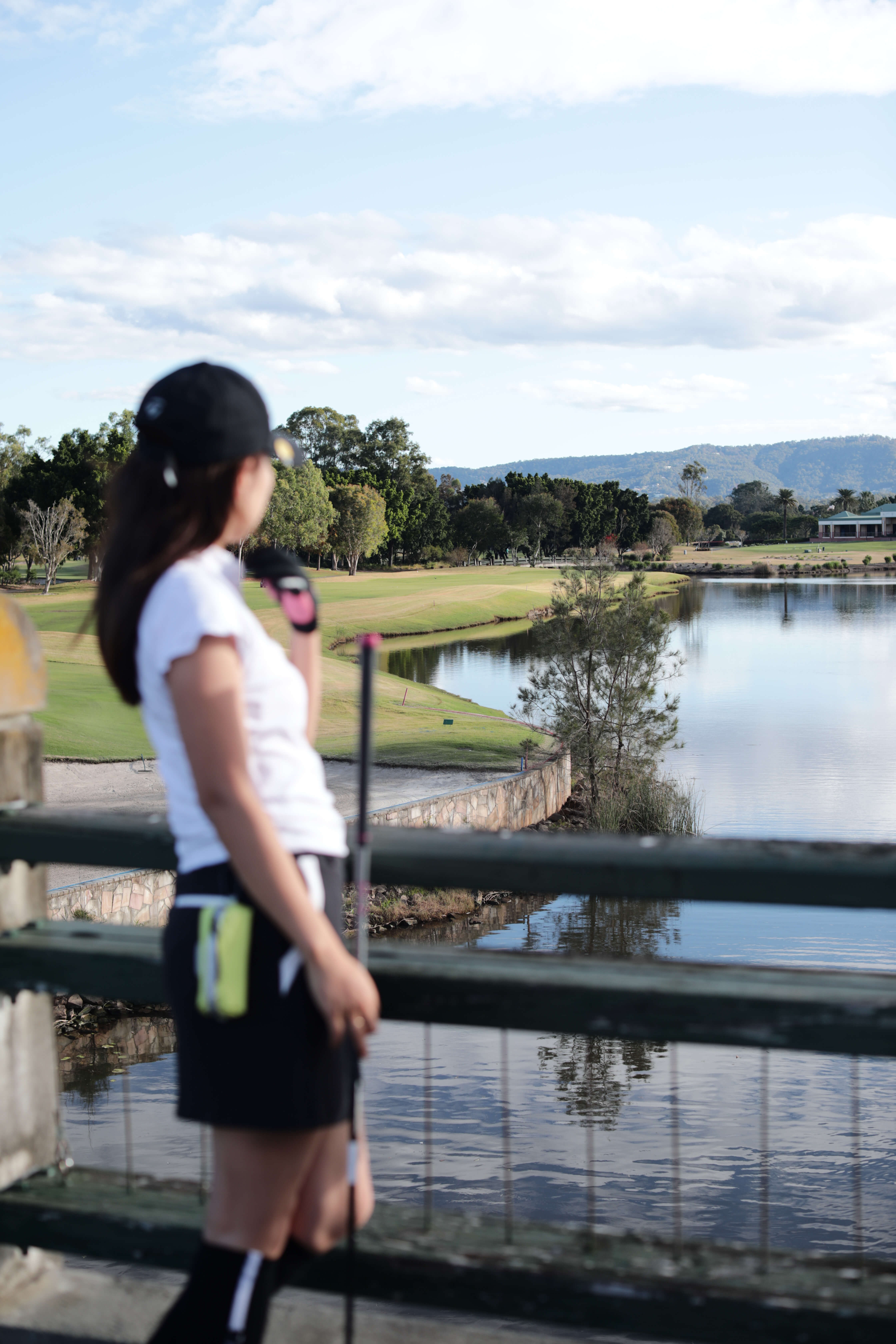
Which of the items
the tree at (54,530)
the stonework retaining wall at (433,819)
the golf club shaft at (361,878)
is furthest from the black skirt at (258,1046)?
the tree at (54,530)

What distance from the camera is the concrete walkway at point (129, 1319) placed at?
2.55 metres

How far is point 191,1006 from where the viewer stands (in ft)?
6.18

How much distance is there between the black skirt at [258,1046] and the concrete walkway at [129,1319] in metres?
0.98

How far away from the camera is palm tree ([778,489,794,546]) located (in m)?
170

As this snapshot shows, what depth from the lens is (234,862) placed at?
177 cm

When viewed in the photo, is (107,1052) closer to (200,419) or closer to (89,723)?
(200,419)

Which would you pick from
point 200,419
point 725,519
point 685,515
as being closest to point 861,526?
point 725,519

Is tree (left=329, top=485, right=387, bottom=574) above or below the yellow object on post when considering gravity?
above

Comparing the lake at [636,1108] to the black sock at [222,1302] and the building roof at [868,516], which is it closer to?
the black sock at [222,1302]

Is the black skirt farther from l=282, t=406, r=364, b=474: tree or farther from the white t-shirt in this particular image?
l=282, t=406, r=364, b=474: tree

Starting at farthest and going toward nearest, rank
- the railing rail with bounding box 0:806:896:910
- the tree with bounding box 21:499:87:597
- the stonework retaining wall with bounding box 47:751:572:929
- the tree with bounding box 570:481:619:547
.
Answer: the tree with bounding box 570:481:619:547 → the tree with bounding box 21:499:87:597 → the stonework retaining wall with bounding box 47:751:572:929 → the railing rail with bounding box 0:806:896:910

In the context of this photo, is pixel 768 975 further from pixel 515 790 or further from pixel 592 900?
pixel 515 790

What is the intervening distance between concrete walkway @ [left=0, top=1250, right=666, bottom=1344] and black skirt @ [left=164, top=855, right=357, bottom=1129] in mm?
979

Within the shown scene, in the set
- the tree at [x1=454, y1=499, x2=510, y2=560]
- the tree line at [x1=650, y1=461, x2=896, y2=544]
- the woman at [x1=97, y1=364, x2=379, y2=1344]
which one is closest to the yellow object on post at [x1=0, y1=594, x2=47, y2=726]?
the woman at [x1=97, y1=364, x2=379, y2=1344]
